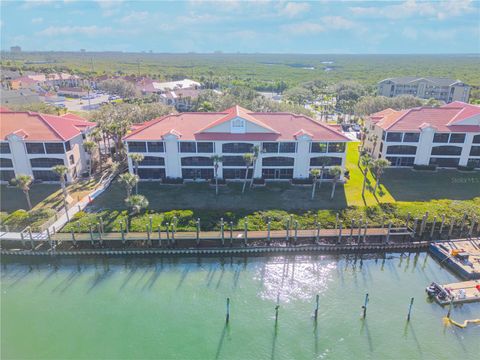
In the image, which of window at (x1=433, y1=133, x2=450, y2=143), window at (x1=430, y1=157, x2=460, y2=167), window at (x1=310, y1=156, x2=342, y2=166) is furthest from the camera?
window at (x1=430, y1=157, x2=460, y2=167)

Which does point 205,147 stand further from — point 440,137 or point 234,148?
point 440,137

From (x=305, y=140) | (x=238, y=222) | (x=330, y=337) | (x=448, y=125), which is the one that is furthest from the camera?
(x=448, y=125)

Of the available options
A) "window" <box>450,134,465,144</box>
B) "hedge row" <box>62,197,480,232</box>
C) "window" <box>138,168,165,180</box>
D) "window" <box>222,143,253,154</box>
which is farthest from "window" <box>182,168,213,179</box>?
"window" <box>450,134,465,144</box>

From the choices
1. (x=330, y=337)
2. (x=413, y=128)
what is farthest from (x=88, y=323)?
(x=413, y=128)

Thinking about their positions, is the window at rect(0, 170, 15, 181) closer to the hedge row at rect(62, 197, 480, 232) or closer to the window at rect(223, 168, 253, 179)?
the hedge row at rect(62, 197, 480, 232)

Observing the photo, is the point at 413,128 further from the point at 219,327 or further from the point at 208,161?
the point at 219,327
